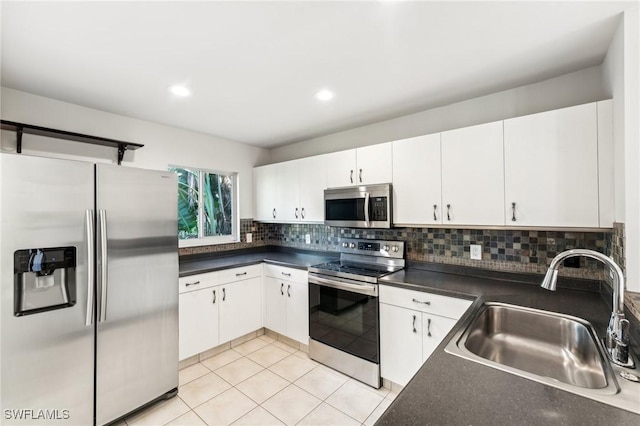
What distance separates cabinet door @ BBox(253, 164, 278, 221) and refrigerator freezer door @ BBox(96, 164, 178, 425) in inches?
56.7

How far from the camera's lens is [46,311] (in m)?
1.61

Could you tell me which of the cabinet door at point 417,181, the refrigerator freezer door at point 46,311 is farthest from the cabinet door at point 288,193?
the refrigerator freezer door at point 46,311

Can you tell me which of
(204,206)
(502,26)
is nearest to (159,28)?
(502,26)

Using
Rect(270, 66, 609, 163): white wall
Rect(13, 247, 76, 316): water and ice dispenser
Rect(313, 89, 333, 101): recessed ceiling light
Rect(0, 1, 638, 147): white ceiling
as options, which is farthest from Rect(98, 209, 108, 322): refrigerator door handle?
Rect(270, 66, 609, 163): white wall

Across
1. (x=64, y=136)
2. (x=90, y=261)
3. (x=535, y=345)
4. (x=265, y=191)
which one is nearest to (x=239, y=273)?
(x=265, y=191)

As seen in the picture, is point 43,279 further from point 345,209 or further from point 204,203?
point 345,209

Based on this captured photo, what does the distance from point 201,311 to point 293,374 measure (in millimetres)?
1033

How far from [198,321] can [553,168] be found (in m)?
3.04

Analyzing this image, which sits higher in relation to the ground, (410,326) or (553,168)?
(553,168)

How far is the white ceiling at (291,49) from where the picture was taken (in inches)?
51.8

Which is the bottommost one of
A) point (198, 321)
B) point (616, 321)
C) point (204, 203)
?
point (198, 321)

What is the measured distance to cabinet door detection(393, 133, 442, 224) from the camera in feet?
7.30

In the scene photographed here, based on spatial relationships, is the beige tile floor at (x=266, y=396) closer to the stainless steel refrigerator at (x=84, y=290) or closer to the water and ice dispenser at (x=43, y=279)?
the stainless steel refrigerator at (x=84, y=290)

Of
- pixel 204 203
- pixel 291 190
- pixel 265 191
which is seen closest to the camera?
pixel 291 190
